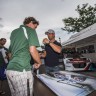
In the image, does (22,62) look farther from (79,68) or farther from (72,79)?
(79,68)

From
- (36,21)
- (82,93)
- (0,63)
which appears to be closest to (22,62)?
(36,21)

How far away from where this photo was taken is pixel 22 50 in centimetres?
358

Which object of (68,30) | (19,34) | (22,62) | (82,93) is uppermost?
(68,30)

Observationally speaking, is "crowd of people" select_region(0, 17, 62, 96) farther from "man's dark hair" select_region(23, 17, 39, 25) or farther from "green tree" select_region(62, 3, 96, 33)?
"green tree" select_region(62, 3, 96, 33)

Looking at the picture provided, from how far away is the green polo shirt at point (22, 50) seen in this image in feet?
11.6

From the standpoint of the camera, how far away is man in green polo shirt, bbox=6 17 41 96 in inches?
139

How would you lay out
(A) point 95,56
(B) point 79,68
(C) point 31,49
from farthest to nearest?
(A) point 95,56
(B) point 79,68
(C) point 31,49

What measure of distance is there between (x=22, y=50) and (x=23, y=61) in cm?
15

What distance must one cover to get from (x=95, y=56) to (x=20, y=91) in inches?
1032

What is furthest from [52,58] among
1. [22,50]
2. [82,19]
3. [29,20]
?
[82,19]

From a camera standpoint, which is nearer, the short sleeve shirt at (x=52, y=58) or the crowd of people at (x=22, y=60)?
the crowd of people at (x=22, y=60)

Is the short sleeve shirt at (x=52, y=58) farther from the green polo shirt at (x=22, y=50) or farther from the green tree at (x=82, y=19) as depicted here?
the green tree at (x=82, y=19)

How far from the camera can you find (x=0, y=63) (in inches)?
308

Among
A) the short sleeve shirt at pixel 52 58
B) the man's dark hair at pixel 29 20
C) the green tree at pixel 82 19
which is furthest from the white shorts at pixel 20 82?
the green tree at pixel 82 19
